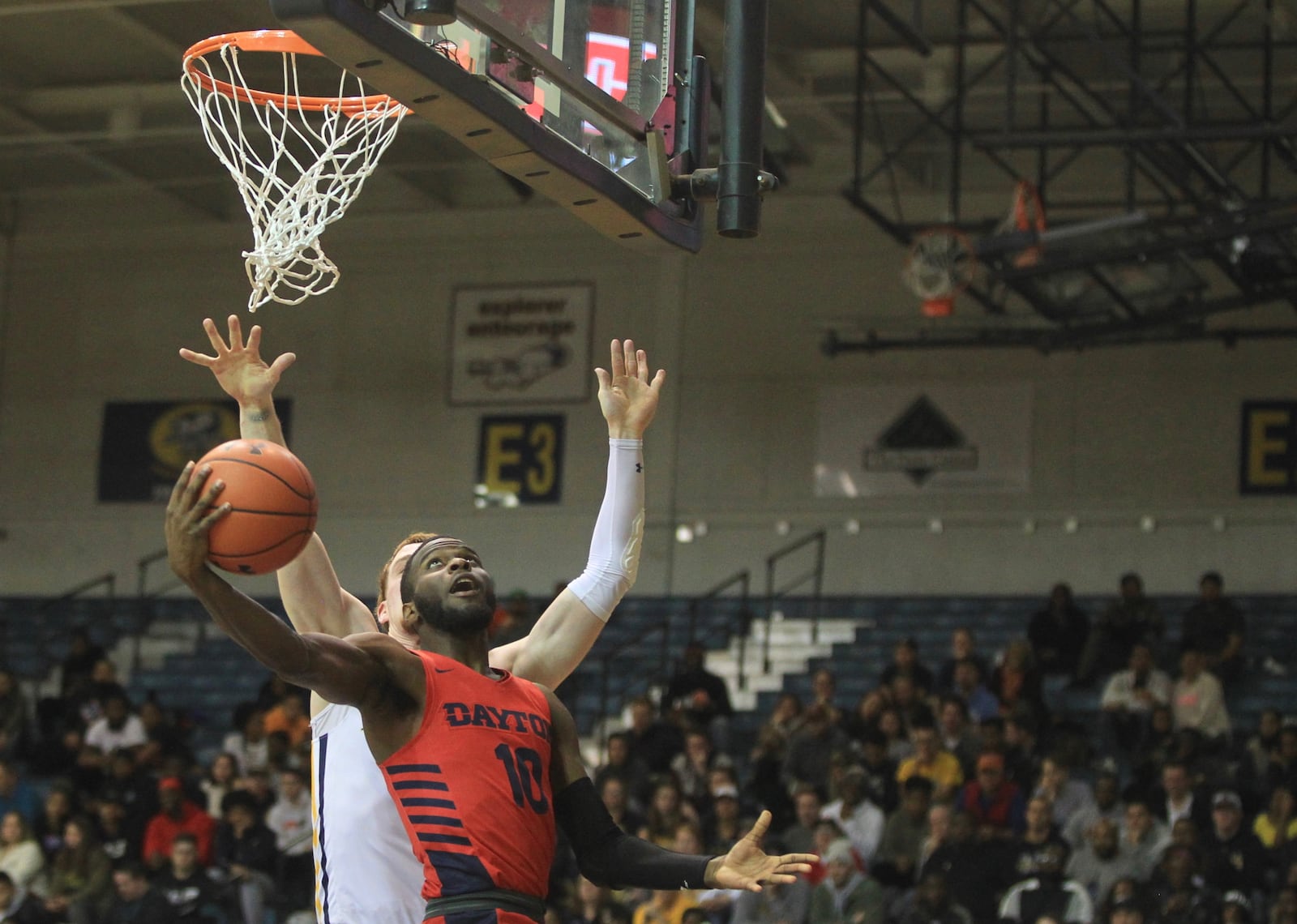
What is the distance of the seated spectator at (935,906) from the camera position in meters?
11.6

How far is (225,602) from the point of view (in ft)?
12.8

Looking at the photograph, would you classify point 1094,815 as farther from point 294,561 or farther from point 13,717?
point 13,717

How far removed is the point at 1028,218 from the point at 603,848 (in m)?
10.3

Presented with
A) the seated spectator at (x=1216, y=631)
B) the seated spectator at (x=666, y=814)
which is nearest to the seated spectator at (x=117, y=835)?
the seated spectator at (x=666, y=814)

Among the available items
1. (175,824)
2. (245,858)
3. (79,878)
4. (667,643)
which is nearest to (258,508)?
(245,858)

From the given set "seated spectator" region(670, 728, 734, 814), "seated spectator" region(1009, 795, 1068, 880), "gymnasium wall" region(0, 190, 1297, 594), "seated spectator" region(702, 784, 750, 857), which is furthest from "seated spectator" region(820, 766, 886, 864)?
"gymnasium wall" region(0, 190, 1297, 594)

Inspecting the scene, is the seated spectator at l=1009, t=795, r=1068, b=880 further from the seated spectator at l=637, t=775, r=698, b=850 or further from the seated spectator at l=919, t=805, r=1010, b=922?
the seated spectator at l=637, t=775, r=698, b=850

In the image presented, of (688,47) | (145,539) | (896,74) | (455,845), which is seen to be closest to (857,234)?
(896,74)

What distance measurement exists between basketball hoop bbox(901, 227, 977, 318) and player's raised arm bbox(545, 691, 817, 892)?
1107 centimetres

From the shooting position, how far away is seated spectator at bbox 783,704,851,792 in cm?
1423

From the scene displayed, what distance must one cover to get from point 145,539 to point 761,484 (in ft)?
23.8

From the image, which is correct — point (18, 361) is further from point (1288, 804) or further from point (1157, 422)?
point (1288, 804)

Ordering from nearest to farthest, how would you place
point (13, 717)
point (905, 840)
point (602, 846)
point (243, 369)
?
point (602, 846) → point (243, 369) → point (905, 840) → point (13, 717)

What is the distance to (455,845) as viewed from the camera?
434 centimetres
